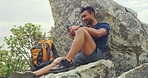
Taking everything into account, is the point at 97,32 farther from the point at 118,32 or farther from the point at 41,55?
the point at 118,32

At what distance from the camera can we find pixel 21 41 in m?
26.1

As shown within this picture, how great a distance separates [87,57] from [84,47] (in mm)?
282

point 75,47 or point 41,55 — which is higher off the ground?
point 75,47

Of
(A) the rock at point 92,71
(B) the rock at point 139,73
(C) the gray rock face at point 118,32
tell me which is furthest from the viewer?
(C) the gray rock face at point 118,32

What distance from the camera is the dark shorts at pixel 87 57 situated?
6.81m

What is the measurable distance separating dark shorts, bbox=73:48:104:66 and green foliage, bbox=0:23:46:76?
18.6 meters

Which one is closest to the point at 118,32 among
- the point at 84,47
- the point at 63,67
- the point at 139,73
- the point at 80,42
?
the point at 84,47

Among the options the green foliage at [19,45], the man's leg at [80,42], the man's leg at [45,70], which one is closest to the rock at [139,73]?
the man's leg at [80,42]

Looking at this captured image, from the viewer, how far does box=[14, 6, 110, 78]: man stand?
21.1 feet

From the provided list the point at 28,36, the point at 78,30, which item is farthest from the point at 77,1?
the point at 28,36

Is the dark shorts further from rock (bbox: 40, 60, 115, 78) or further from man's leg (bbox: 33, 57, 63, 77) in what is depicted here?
man's leg (bbox: 33, 57, 63, 77)

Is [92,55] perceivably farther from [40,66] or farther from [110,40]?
[110,40]

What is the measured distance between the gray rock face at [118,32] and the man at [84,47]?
1.55 m

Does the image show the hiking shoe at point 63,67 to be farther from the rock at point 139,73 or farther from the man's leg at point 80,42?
the rock at point 139,73
